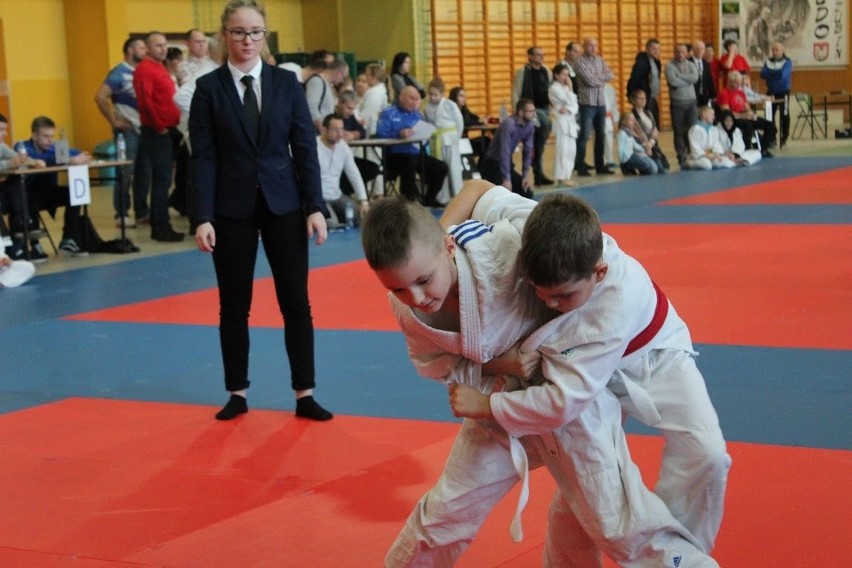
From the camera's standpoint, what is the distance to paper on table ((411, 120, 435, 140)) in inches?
548

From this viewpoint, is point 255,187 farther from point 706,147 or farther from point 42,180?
point 706,147

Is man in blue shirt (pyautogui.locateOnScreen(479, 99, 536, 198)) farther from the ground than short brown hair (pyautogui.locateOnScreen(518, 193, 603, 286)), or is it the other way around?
short brown hair (pyautogui.locateOnScreen(518, 193, 603, 286))

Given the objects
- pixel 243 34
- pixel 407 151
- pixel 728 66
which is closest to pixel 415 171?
pixel 407 151

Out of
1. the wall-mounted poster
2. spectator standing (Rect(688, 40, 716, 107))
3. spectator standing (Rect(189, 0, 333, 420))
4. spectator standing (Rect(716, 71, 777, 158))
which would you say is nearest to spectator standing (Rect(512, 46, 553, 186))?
spectator standing (Rect(688, 40, 716, 107))

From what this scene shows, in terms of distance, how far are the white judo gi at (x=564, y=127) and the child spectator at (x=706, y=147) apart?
7.45 ft

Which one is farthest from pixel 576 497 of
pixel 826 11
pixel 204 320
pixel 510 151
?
pixel 826 11

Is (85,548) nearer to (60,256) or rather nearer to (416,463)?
(416,463)

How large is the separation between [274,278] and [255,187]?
418 mm

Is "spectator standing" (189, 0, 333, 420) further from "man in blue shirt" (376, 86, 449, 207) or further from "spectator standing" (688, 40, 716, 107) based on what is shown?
Result: "spectator standing" (688, 40, 716, 107)

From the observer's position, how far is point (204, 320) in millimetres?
7910

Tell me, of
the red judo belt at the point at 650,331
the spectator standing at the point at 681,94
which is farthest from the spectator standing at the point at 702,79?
the red judo belt at the point at 650,331

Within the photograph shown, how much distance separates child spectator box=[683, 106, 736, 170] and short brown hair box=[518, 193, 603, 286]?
639 inches

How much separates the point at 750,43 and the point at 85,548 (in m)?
27.2

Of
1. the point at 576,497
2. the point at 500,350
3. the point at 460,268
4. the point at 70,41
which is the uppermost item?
the point at 70,41
